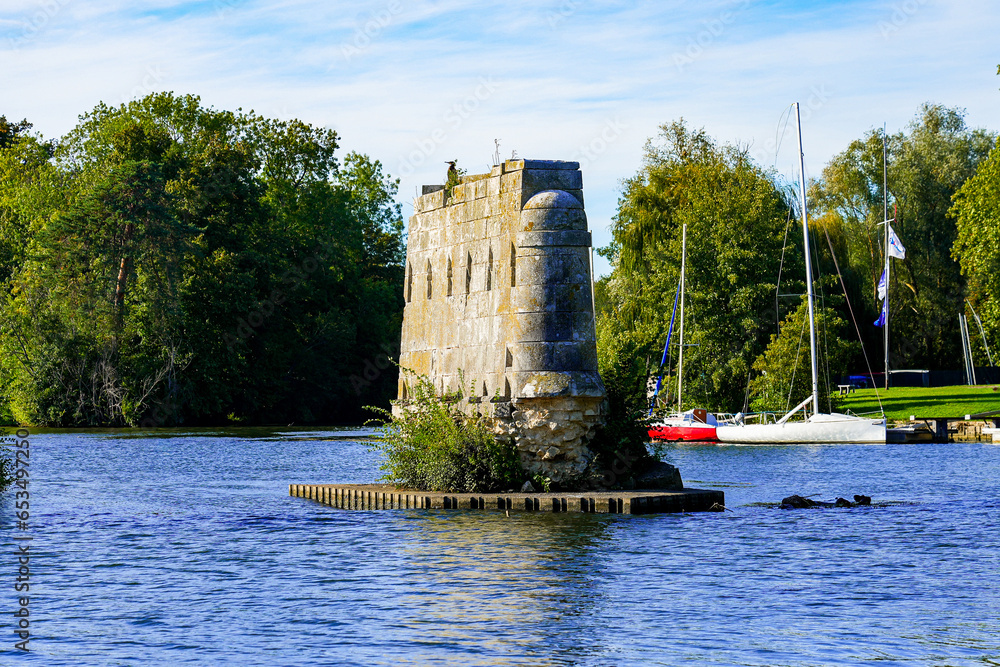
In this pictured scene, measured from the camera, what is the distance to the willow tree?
228ft

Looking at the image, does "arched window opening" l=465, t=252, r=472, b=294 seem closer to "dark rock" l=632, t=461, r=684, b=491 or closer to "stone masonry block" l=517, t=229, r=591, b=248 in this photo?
"stone masonry block" l=517, t=229, r=591, b=248

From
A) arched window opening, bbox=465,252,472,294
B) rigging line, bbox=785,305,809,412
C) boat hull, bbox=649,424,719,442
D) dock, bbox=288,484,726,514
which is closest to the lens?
dock, bbox=288,484,726,514

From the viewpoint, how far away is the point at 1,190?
85.4 m

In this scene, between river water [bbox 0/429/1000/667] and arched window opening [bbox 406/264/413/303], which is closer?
river water [bbox 0/429/1000/667]

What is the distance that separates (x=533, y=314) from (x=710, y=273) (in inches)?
1874

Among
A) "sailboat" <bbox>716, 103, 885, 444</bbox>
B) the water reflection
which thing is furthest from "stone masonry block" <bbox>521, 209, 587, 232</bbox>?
"sailboat" <bbox>716, 103, 885, 444</bbox>

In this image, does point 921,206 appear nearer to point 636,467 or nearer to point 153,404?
point 153,404

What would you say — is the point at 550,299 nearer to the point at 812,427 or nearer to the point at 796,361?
the point at 812,427

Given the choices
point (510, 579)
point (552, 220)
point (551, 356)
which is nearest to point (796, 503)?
point (551, 356)

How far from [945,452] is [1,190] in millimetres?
63711

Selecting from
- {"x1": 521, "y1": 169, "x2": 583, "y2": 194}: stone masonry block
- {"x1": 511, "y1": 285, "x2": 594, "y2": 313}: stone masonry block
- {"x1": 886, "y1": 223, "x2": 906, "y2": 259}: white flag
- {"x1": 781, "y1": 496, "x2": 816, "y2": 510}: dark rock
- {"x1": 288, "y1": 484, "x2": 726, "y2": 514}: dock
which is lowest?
{"x1": 781, "y1": 496, "x2": 816, "y2": 510}: dark rock

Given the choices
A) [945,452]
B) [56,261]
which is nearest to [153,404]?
[56,261]

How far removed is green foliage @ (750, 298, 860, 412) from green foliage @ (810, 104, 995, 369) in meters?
10.2

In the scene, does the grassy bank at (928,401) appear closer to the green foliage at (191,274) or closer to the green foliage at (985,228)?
the green foliage at (985,228)
